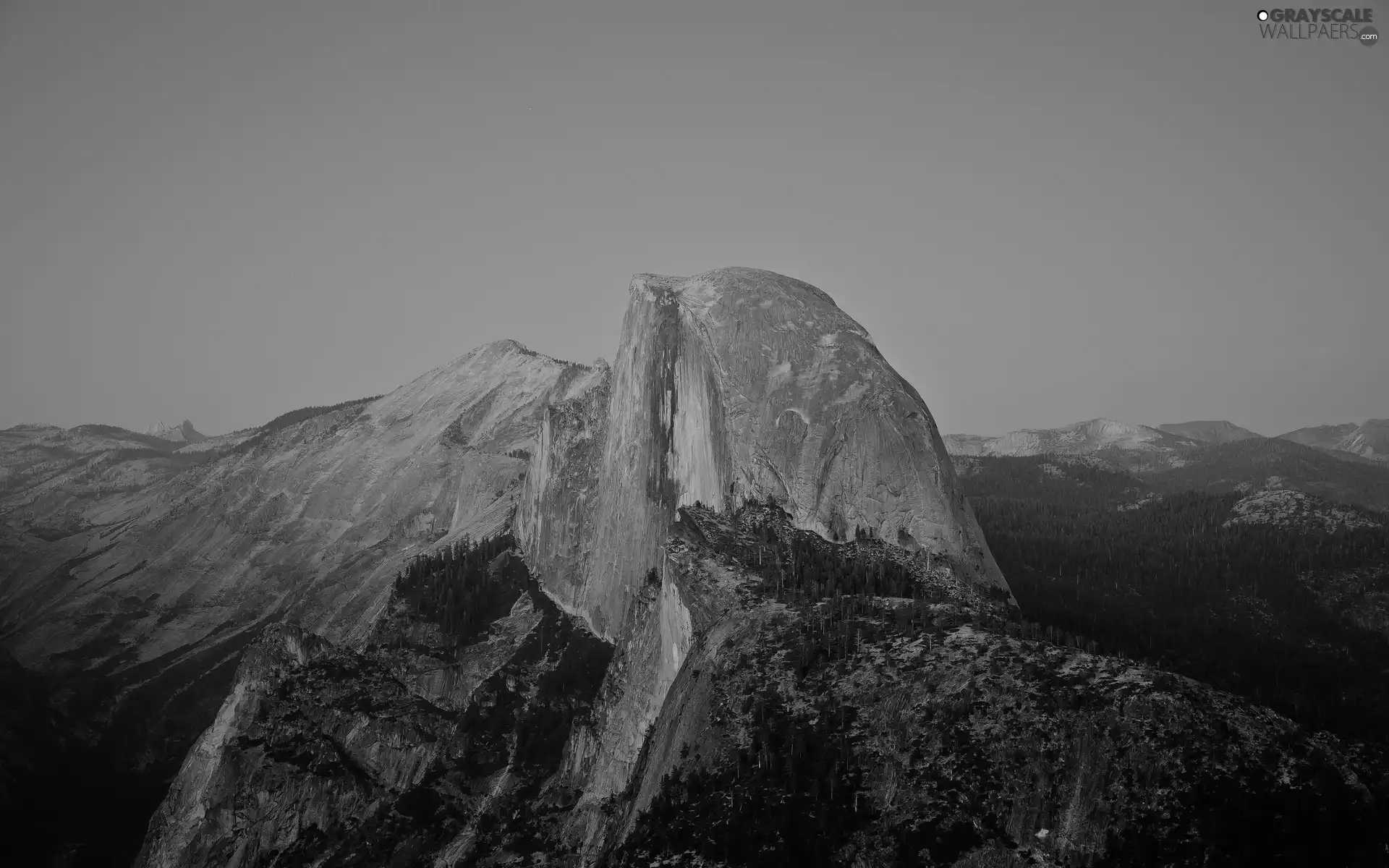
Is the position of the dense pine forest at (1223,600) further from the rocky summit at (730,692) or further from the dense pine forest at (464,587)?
the dense pine forest at (464,587)

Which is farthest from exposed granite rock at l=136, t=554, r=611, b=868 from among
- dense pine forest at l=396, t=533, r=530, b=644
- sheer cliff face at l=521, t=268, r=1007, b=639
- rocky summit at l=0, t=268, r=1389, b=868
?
sheer cliff face at l=521, t=268, r=1007, b=639

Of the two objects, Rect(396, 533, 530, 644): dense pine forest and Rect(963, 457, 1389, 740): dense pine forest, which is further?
Rect(396, 533, 530, 644): dense pine forest

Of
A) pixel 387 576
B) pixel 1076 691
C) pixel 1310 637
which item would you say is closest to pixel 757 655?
pixel 1076 691

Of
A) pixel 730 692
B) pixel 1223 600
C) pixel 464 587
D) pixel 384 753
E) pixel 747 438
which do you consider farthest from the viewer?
pixel 464 587

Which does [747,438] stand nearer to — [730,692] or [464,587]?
[730,692]

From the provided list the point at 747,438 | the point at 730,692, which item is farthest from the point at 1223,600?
the point at 730,692

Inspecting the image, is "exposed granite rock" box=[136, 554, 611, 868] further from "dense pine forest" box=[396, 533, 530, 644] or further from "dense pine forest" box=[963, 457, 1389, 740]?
"dense pine forest" box=[963, 457, 1389, 740]

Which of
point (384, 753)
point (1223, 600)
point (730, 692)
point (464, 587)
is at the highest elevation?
point (464, 587)
